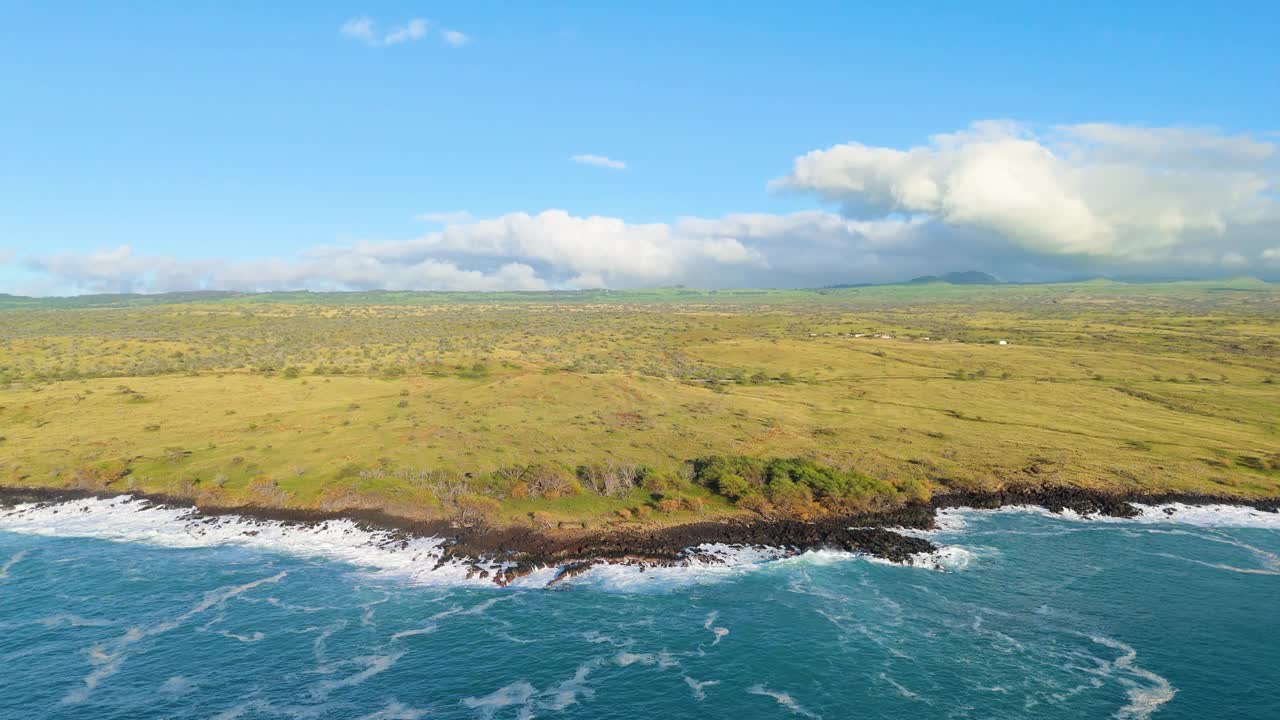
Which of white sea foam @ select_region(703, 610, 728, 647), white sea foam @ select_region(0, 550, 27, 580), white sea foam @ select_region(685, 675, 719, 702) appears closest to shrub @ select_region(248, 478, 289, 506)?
white sea foam @ select_region(0, 550, 27, 580)

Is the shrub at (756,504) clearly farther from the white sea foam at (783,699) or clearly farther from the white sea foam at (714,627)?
the white sea foam at (783,699)

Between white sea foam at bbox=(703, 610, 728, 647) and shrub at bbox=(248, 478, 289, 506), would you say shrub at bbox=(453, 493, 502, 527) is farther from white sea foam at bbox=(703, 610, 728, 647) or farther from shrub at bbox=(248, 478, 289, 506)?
white sea foam at bbox=(703, 610, 728, 647)

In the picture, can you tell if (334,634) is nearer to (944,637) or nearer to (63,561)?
(63,561)

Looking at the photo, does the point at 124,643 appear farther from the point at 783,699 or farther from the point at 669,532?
the point at 783,699

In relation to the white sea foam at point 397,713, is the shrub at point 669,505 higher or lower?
higher

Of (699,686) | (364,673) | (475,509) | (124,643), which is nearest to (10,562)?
(124,643)

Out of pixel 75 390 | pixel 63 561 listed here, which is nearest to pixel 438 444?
pixel 63 561

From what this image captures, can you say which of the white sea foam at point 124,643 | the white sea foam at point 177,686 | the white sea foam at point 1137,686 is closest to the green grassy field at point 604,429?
the white sea foam at point 124,643
